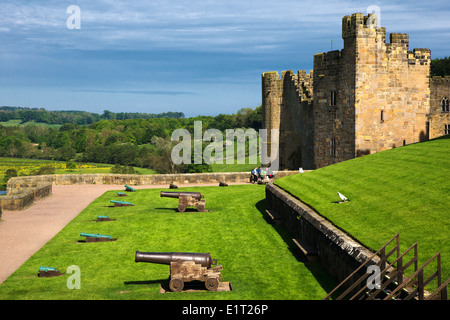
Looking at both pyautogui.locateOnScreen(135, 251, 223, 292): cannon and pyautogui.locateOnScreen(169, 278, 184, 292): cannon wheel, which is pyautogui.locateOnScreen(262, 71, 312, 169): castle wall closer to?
pyautogui.locateOnScreen(135, 251, 223, 292): cannon

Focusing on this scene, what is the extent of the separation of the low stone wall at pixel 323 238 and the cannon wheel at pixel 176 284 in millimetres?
3601

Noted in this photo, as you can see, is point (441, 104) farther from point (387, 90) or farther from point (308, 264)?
point (308, 264)

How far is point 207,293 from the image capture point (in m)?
11.4

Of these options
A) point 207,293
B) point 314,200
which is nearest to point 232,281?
point 207,293

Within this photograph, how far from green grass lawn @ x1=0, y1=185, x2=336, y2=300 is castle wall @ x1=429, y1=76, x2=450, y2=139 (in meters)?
25.5

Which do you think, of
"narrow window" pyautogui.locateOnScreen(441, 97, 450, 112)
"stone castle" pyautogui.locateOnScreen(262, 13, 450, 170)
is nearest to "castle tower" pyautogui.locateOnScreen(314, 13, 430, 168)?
"stone castle" pyautogui.locateOnScreen(262, 13, 450, 170)

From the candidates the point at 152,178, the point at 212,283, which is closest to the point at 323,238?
the point at 212,283

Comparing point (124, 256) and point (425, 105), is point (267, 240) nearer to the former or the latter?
point (124, 256)

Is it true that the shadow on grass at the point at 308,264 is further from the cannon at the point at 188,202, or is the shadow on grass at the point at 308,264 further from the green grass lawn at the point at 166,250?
the cannon at the point at 188,202

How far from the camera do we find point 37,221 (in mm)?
19719

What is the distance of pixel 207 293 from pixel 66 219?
10375mm

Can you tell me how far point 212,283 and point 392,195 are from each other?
615 centimetres

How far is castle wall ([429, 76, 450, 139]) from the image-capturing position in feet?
140

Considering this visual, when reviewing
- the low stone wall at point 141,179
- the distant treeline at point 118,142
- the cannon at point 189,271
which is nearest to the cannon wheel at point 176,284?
the cannon at point 189,271
